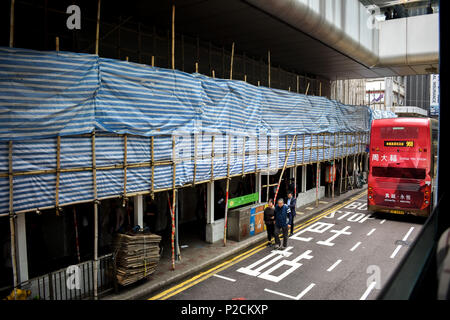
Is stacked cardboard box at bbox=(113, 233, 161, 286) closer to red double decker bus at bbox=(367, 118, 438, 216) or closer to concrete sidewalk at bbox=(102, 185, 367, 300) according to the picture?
concrete sidewalk at bbox=(102, 185, 367, 300)

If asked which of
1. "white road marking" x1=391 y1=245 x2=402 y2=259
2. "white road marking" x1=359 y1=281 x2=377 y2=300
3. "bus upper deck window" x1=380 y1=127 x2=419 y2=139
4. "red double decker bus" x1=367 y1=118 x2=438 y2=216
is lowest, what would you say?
"white road marking" x1=359 y1=281 x2=377 y2=300

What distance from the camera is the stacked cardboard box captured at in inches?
337

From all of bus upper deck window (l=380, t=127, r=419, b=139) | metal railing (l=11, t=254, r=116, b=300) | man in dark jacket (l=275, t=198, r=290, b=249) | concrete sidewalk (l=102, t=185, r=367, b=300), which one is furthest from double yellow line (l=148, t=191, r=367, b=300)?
bus upper deck window (l=380, t=127, r=419, b=139)

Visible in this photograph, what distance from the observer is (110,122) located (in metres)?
8.23

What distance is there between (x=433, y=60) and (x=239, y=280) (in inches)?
670

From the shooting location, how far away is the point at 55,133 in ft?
23.5

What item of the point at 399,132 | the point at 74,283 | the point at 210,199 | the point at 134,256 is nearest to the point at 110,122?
the point at 134,256

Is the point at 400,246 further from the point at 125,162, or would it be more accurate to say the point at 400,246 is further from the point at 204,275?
the point at 125,162

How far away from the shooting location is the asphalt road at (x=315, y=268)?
8.73 meters

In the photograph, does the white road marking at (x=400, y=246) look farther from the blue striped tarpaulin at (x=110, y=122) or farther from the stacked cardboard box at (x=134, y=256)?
the stacked cardboard box at (x=134, y=256)

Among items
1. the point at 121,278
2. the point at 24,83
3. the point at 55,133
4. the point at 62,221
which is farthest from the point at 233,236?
the point at 24,83

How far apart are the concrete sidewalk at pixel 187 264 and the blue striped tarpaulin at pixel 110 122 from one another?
102 inches

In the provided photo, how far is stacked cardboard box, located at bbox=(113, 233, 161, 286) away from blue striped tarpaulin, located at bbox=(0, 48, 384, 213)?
1319 millimetres
